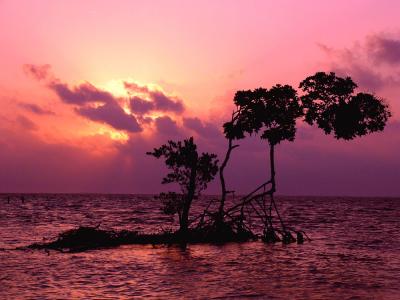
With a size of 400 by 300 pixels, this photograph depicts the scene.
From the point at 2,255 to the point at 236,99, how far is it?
1676 cm

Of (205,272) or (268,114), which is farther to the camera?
(268,114)

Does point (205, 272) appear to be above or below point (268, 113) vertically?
below

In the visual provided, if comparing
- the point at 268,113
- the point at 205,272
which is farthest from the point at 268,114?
the point at 205,272

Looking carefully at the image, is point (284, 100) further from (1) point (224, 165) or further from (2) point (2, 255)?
(2) point (2, 255)

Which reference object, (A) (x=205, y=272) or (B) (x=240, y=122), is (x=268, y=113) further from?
(A) (x=205, y=272)

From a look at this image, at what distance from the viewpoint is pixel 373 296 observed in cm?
1956

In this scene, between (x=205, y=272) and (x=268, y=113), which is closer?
(x=205, y=272)

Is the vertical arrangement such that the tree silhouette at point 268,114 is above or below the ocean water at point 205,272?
above

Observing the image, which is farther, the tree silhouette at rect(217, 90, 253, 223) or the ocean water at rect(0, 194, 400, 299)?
the tree silhouette at rect(217, 90, 253, 223)

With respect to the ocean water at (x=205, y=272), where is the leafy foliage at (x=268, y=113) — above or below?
above

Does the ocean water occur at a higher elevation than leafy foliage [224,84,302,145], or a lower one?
lower

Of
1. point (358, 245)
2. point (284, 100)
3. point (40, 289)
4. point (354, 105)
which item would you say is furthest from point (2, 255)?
point (358, 245)

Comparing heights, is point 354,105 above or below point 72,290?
above

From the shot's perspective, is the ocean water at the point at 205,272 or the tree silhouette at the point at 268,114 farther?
the tree silhouette at the point at 268,114
